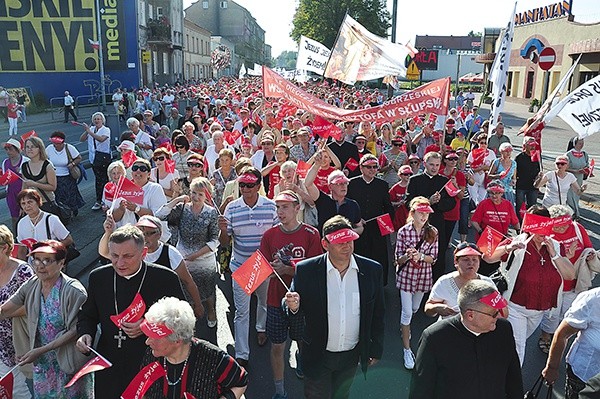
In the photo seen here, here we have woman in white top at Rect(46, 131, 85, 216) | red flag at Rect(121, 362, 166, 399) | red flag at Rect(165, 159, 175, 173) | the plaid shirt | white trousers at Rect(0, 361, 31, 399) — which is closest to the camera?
red flag at Rect(121, 362, 166, 399)

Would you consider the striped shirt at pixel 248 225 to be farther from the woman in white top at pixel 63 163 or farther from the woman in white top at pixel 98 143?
the woman in white top at pixel 98 143

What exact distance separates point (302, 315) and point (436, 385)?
1122 mm

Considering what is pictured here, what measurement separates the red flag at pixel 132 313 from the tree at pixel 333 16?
62.0 meters

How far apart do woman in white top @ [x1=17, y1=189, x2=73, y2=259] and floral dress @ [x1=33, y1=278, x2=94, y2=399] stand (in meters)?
1.37

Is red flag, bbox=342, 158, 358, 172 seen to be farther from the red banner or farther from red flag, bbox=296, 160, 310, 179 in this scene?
red flag, bbox=296, 160, 310, 179

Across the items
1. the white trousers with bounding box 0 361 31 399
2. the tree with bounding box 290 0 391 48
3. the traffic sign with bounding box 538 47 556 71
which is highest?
the tree with bounding box 290 0 391 48

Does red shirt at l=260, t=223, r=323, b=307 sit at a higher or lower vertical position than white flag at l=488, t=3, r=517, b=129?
lower

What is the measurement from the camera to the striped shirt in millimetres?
4969

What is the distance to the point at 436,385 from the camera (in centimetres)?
288

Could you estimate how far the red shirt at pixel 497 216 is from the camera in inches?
240

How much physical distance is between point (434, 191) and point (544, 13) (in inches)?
1621

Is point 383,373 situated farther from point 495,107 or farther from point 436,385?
point 495,107

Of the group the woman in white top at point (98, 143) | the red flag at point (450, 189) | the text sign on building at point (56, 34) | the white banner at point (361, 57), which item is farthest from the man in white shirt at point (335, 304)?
the text sign on building at point (56, 34)

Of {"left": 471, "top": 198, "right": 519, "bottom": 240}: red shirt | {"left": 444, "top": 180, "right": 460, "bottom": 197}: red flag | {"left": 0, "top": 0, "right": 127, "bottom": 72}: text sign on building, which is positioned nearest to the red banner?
{"left": 444, "top": 180, "right": 460, "bottom": 197}: red flag
